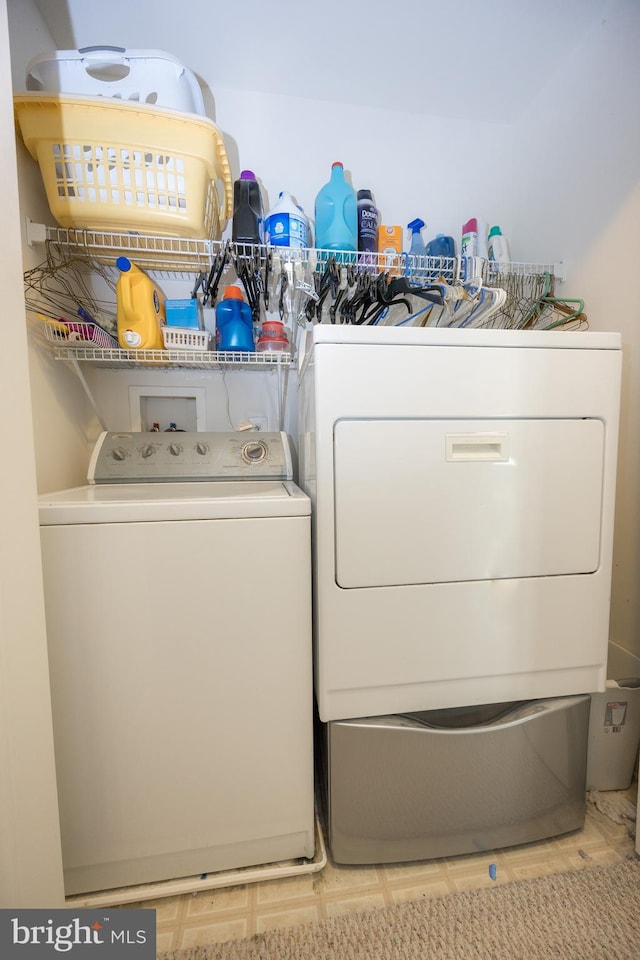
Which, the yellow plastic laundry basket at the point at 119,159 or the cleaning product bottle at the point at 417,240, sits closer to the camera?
the yellow plastic laundry basket at the point at 119,159

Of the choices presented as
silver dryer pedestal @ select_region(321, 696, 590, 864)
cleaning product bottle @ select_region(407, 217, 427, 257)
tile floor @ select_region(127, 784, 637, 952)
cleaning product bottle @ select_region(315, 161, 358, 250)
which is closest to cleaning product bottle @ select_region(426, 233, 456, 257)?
cleaning product bottle @ select_region(407, 217, 427, 257)

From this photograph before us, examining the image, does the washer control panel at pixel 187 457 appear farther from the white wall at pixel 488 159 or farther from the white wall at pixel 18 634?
the white wall at pixel 18 634

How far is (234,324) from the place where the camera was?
Result: 137cm

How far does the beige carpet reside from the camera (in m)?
0.83

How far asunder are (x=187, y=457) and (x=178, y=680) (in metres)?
0.72

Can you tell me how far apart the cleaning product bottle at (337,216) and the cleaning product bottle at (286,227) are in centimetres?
9

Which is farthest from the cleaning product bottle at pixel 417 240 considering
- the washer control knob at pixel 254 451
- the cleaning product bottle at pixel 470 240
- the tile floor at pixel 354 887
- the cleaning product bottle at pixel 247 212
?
the tile floor at pixel 354 887

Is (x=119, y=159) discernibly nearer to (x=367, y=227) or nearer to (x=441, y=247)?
(x=367, y=227)

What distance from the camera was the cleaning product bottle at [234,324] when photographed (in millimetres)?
1363

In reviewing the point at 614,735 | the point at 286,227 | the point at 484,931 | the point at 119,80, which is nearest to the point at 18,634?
the point at 484,931

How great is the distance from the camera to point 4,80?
71cm

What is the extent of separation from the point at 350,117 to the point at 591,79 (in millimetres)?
859

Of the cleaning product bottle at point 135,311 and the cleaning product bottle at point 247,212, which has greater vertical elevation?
the cleaning product bottle at point 247,212

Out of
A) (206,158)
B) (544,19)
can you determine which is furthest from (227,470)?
(544,19)
